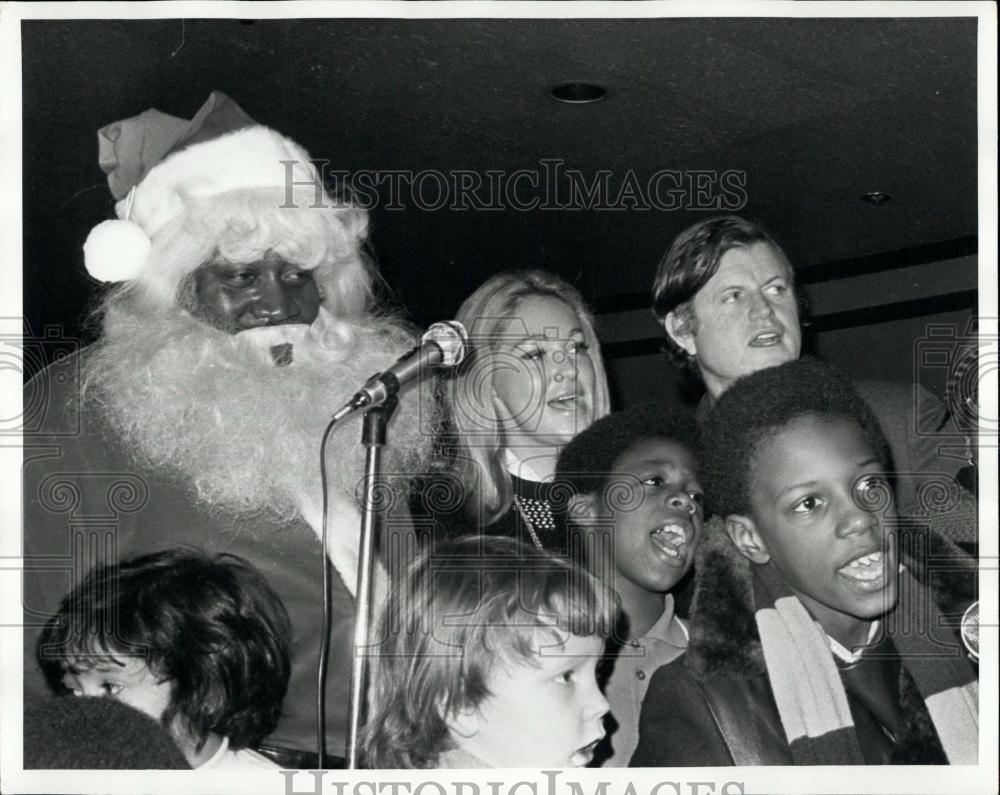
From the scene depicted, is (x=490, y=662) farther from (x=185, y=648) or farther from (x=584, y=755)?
(x=185, y=648)

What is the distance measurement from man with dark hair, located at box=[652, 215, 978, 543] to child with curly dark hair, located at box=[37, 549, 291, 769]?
1119mm

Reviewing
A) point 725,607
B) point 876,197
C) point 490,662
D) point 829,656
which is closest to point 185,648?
point 490,662

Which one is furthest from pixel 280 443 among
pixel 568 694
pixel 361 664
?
pixel 568 694

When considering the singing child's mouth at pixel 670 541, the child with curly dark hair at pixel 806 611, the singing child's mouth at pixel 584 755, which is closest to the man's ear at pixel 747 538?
the child with curly dark hair at pixel 806 611

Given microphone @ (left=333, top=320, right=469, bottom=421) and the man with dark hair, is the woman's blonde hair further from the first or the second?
the man with dark hair

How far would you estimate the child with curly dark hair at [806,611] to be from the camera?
3.19m

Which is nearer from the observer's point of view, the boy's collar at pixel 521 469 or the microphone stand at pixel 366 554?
the microphone stand at pixel 366 554

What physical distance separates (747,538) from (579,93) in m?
1.09

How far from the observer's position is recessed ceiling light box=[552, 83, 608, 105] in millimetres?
3275

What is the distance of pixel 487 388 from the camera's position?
3252mm

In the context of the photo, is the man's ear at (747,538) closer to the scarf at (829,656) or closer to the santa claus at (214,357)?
the scarf at (829,656)

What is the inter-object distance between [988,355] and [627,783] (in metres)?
1.29

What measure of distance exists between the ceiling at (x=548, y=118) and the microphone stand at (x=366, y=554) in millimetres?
276

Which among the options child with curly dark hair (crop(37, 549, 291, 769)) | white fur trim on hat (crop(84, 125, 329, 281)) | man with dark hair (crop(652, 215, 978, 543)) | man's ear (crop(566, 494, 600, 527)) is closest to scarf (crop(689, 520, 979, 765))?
man with dark hair (crop(652, 215, 978, 543))
